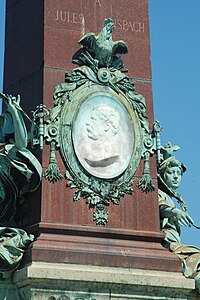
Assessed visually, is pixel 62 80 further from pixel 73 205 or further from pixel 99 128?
pixel 73 205

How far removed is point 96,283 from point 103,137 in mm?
2392

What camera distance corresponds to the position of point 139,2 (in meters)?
15.3

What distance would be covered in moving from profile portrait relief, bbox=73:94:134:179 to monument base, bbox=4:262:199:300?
5.39 ft

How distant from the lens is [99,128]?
13977mm

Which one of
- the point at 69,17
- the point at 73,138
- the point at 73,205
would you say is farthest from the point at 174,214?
the point at 69,17

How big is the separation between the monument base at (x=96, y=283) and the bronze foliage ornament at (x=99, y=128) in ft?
3.29

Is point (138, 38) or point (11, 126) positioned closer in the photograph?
point (11, 126)

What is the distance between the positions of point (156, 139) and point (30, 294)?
3478mm

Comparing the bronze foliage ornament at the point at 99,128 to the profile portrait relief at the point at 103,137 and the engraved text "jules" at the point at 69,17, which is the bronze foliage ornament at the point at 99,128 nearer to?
the profile portrait relief at the point at 103,137

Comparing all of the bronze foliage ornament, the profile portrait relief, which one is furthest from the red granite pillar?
the profile portrait relief

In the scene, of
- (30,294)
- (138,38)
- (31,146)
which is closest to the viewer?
(30,294)

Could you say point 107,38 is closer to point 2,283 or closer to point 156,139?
point 156,139

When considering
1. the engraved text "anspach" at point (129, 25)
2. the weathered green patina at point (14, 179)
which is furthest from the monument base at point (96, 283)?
the engraved text "anspach" at point (129, 25)

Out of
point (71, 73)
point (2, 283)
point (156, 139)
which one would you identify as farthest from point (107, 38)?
point (2, 283)
